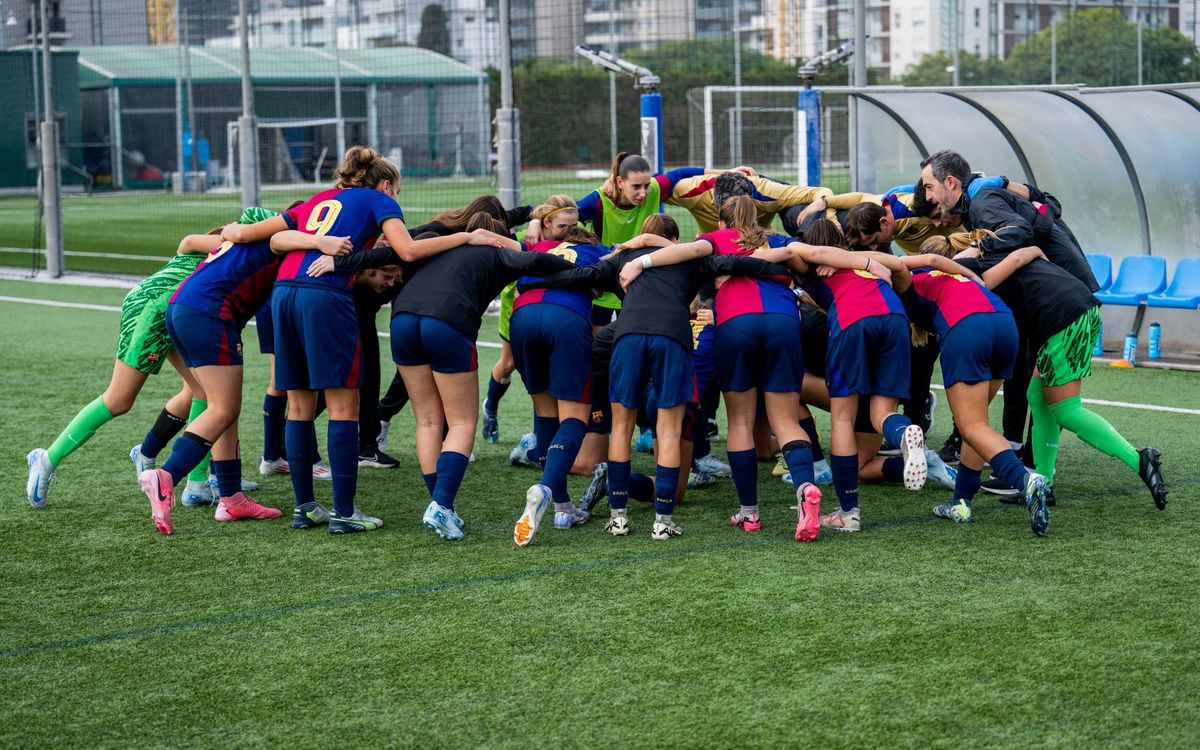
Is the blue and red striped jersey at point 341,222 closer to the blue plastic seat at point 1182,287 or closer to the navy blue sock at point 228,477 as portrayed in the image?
the navy blue sock at point 228,477

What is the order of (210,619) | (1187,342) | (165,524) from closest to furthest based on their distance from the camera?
(210,619)
(165,524)
(1187,342)

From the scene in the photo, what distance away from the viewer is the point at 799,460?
626 centimetres

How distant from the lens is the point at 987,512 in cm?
670

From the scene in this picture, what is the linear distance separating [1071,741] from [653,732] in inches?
46.5

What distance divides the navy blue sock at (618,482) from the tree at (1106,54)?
31.0 meters

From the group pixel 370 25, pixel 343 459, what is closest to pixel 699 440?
pixel 343 459

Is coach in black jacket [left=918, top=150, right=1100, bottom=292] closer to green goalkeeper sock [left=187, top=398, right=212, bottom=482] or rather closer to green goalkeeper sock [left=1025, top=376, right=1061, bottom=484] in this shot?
green goalkeeper sock [left=1025, top=376, right=1061, bottom=484]

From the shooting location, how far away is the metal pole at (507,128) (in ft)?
45.3

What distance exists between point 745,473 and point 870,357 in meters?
0.79

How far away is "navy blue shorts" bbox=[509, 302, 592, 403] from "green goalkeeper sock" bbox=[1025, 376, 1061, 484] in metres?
2.23

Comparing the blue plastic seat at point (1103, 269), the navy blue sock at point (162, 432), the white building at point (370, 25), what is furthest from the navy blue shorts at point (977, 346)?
the white building at point (370, 25)

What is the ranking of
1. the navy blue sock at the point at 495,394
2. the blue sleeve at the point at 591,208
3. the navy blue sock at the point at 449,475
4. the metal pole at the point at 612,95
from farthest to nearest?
the metal pole at the point at 612,95
the navy blue sock at the point at 495,394
the blue sleeve at the point at 591,208
the navy blue sock at the point at 449,475

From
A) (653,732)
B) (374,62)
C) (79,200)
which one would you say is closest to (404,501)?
(653,732)

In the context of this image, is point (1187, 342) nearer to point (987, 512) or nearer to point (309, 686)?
point (987, 512)
